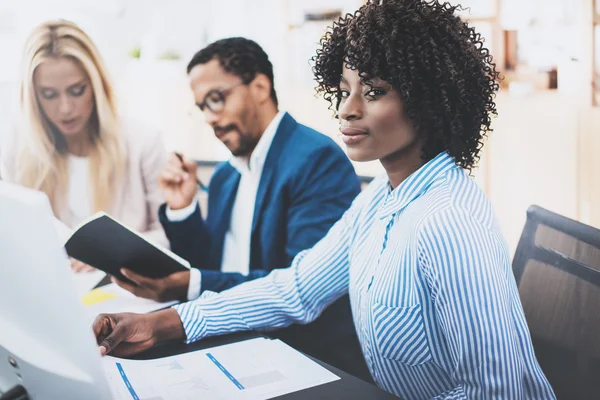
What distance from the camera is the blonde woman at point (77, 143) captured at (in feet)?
7.26

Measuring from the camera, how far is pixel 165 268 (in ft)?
5.01

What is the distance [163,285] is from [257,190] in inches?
18.1

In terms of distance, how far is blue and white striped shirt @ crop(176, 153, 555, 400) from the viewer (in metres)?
1.00

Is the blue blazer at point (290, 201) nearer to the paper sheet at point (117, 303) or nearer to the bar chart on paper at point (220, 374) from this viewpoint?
the paper sheet at point (117, 303)

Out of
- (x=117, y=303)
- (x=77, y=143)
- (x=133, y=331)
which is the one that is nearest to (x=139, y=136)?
(x=77, y=143)

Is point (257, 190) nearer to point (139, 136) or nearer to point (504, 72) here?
point (139, 136)

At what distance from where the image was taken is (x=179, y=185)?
2002 millimetres

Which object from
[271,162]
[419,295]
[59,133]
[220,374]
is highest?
[59,133]

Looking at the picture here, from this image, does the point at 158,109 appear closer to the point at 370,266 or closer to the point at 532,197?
the point at 532,197

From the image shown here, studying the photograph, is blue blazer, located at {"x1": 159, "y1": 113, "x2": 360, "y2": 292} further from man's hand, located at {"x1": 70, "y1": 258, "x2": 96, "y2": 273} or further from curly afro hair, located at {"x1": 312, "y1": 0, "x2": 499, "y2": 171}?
curly afro hair, located at {"x1": 312, "y1": 0, "x2": 499, "y2": 171}

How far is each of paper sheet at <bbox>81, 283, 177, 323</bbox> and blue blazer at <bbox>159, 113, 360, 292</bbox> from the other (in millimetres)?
259

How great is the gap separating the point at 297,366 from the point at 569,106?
1.90 metres

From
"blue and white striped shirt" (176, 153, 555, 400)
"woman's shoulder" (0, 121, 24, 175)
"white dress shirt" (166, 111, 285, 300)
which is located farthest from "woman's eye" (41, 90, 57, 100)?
"blue and white striped shirt" (176, 153, 555, 400)

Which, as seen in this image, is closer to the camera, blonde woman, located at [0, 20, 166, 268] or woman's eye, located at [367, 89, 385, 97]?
woman's eye, located at [367, 89, 385, 97]
